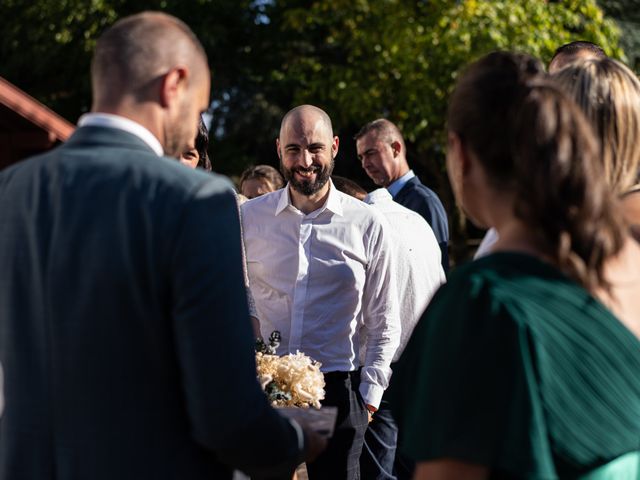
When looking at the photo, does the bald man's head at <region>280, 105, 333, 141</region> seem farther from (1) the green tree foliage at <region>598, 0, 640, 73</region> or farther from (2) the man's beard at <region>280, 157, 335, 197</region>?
(1) the green tree foliage at <region>598, 0, 640, 73</region>

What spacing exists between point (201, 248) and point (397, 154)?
5.26 metres

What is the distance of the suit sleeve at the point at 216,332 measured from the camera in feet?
6.62

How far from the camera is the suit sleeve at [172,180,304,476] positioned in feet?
6.62

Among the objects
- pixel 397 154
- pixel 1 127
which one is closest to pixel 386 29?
pixel 1 127

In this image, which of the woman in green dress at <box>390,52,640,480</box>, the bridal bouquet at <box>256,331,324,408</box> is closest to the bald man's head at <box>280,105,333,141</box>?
the bridal bouquet at <box>256,331,324,408</box>

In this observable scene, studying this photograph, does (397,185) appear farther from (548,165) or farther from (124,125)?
(548,165)

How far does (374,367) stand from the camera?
4762mm

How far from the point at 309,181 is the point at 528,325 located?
314cm

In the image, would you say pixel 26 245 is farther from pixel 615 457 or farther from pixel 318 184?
pixel 318 184

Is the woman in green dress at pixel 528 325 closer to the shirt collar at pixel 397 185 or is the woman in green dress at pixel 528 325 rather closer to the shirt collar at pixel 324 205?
the shirt collar at pixel 324 205

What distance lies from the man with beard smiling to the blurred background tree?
1139cm

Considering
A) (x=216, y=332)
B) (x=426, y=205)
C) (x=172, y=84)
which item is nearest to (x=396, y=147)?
(x=426, y=205)

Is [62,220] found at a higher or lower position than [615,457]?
higher

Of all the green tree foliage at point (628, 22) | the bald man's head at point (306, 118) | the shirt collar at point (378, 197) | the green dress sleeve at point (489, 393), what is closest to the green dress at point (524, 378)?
the green dress sleeve at point (489, 393)
